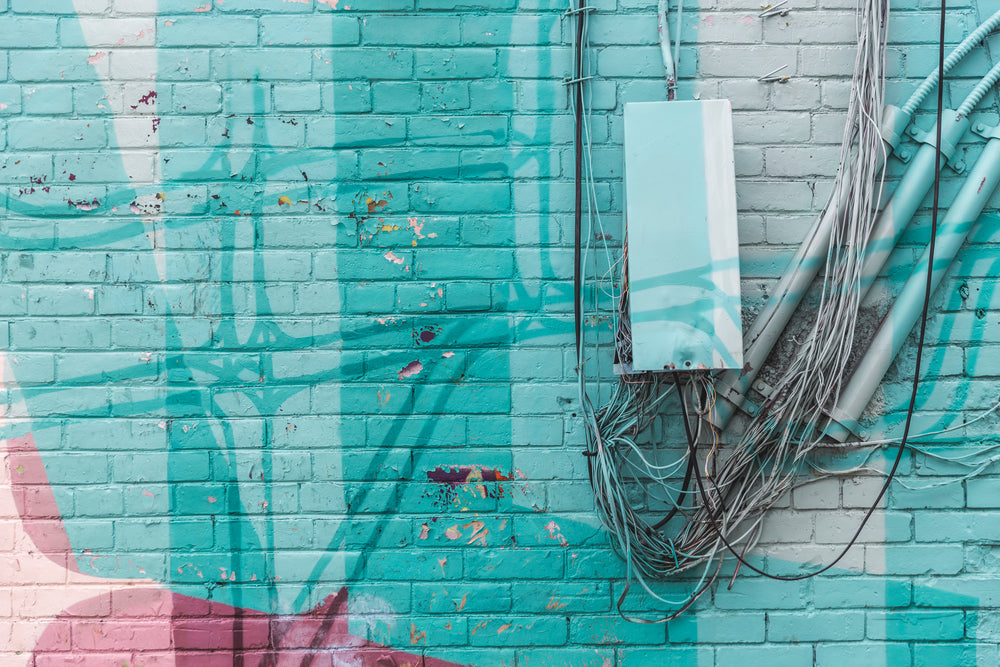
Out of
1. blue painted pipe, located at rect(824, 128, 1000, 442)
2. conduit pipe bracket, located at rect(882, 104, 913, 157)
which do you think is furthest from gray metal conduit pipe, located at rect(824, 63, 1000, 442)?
conduit pipe bracket, located at rect(882, 104, 913, 157)

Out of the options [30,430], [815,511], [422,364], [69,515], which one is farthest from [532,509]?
[30,430]

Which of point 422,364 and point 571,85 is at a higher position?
point 571,85

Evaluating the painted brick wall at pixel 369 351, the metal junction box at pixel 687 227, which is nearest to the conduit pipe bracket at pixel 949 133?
the painted brick wall at pixel 369 351

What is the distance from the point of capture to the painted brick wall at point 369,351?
5.99 feet

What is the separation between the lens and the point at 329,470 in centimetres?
184

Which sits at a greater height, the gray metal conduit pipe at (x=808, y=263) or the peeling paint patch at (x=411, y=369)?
the gray metal conduit pipe at (x=808, y=263)

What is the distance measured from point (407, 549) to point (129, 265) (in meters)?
1.14

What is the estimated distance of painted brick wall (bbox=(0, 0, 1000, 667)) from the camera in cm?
183

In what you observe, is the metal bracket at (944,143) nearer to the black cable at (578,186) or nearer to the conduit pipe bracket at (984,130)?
the conduit pipe bracket at (984,130)

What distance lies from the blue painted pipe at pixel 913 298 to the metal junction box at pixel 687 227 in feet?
1.27

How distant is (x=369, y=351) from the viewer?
1838 mm

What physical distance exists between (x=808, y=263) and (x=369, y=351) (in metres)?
1.26

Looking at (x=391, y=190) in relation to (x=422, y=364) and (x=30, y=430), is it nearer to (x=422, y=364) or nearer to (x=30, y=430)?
(x=422, y=364)

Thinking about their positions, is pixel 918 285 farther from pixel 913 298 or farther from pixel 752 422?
pixel 752 422
